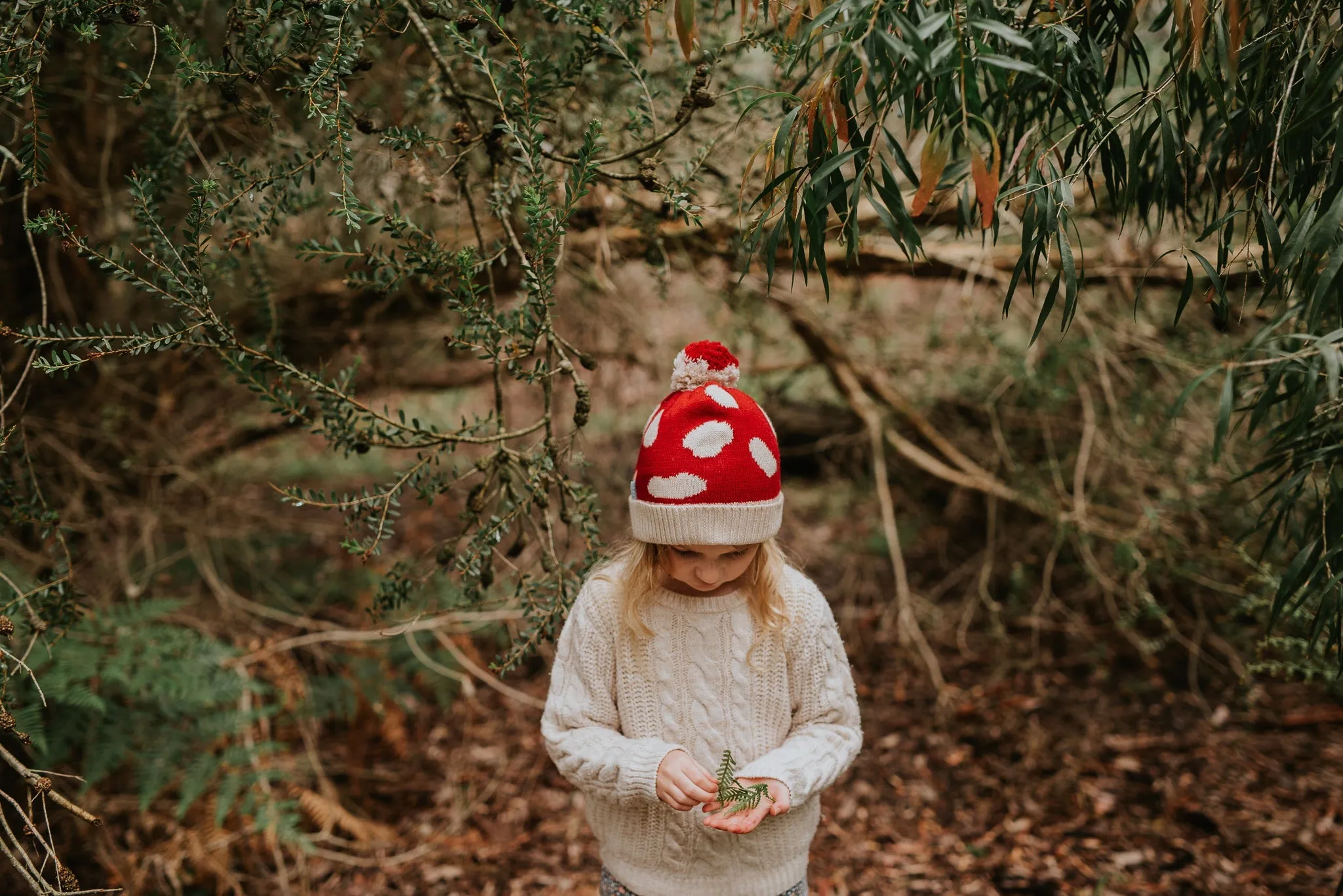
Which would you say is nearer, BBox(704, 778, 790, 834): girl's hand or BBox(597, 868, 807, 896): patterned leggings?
BBox(704, 778, 790, 834): girl's hand

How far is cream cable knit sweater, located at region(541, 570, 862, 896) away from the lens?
1.74 m

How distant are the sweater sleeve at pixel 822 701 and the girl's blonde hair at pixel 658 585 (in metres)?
0.08

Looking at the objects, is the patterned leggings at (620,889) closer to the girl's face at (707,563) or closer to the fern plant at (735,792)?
the fern plant at (735,792)

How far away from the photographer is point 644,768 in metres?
1.62

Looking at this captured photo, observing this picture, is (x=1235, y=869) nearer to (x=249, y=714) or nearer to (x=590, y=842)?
(x=590, y=842)

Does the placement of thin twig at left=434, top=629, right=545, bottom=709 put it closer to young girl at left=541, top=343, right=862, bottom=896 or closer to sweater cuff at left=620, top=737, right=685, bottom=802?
young girl at left=541, top=343, right=862, bottom=896

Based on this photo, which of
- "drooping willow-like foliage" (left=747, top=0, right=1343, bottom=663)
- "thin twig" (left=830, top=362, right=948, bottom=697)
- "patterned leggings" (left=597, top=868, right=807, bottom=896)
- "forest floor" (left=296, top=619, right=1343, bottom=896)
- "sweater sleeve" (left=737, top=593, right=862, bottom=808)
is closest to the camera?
"drooping willow-like foliage" (left=747, top=0, right=1343, bottom=663)

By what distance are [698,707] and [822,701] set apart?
25 cm

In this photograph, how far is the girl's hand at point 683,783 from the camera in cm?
154

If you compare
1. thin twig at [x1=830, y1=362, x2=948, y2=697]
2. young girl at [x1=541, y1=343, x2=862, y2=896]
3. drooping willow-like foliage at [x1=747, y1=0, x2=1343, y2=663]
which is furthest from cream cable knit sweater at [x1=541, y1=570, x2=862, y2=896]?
thin twig at [x1=830, y1=362, x2=948, y2=697]

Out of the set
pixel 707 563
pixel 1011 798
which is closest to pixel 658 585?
pixel 707 563

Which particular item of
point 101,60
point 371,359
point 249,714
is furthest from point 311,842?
point 101,60

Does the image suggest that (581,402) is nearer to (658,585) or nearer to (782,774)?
(658,585)

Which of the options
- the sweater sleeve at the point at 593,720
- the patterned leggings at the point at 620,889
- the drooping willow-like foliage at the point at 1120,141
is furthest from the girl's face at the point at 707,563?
the patterned leggings at the point at 620,889
